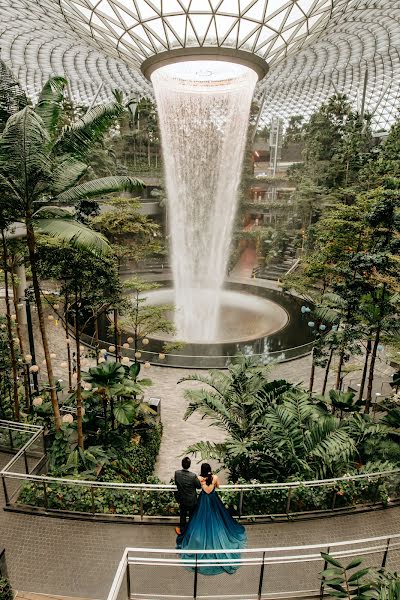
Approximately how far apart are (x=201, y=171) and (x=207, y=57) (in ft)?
75.1

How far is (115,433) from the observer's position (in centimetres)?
1165

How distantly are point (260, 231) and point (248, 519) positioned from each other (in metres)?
43.4

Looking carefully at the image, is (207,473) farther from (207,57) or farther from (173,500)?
(207,57)

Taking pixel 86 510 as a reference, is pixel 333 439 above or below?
above

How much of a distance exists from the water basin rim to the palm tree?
14.9m

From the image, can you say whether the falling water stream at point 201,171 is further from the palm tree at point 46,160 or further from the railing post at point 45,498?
the railing post at point 45,498

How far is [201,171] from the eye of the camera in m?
45.1

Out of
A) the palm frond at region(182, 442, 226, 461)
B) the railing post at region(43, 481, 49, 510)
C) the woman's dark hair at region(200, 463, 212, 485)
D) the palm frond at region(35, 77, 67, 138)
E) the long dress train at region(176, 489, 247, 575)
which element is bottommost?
the railing post at region(43, 481, 49, 510)

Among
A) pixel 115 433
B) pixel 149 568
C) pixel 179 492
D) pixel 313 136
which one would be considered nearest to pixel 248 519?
pixel 179 492

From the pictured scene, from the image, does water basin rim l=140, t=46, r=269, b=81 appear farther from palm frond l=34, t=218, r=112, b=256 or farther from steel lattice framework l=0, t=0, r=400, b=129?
palm frond l=34, t=218, r=112, b=256

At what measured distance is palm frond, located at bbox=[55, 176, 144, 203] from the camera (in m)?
8.55

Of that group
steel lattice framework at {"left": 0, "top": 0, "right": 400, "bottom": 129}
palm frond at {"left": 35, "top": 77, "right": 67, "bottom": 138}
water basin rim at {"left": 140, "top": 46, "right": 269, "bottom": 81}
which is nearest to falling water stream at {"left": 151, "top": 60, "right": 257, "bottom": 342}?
water basin rim at {"left": 140, "top": 46, "right": 269, "bottom": 81}

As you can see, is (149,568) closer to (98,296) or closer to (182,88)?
(98,296)

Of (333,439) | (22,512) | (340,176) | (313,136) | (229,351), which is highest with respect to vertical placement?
(313,136)
